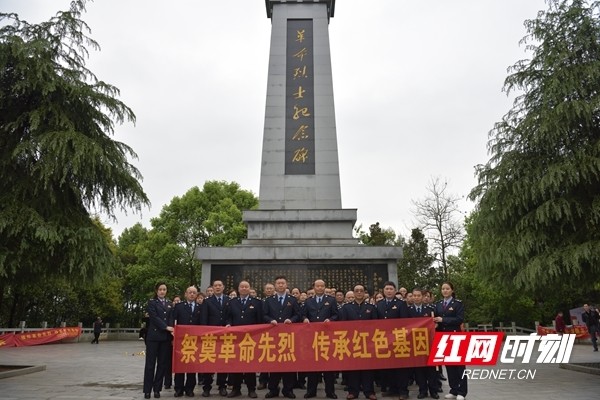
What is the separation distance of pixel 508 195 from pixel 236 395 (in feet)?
19.4

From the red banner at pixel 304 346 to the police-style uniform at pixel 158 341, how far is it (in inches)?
5.8

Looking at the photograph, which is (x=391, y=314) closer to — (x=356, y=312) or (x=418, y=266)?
(x=356, y=312)

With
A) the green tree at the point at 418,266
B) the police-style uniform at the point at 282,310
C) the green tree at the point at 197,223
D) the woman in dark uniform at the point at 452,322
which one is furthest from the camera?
the green tree at the point at 197,223

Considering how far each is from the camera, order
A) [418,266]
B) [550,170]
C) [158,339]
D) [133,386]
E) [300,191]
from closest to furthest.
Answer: [158,339] < [133,386] < [550,170] < [300,191] < [418,266]

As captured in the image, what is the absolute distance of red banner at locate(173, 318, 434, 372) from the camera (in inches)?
228

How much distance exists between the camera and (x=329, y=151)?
13383 mm

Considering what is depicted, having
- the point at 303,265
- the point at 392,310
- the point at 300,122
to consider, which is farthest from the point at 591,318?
the point at 300,122

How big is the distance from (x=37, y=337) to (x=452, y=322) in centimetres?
1721

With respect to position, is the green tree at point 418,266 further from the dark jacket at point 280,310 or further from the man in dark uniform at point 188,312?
the man in dark uniform at point 188,312

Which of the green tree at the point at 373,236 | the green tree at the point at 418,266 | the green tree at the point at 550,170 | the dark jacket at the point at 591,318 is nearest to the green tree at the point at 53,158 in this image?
the green tree at the point at 550,170

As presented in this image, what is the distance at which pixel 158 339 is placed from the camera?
5.88 metres

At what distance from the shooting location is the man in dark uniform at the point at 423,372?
5.75 m

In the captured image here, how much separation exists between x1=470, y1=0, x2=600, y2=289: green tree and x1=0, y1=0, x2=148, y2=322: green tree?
275 inches

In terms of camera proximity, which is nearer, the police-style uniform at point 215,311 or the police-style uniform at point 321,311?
the police-style uniform at point 321,311
